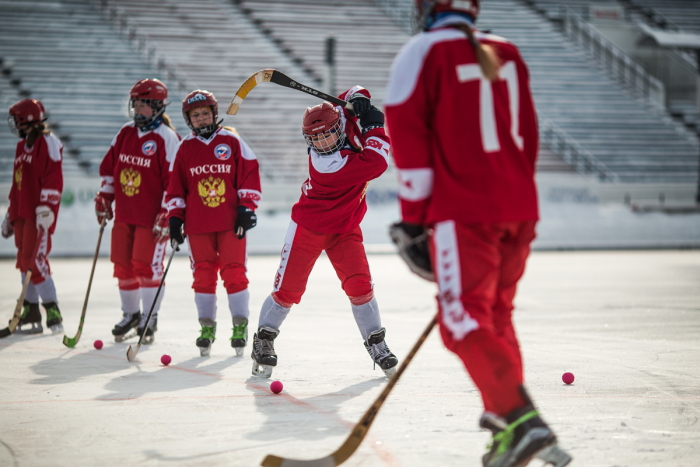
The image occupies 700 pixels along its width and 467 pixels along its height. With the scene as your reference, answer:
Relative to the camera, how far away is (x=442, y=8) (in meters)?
2.78

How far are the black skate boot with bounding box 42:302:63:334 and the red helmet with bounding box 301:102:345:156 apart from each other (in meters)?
3.18

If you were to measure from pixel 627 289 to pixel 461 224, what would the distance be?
24.8 ft

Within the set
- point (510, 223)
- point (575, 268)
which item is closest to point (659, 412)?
point (510, 223)

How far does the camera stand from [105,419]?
3.71 meters

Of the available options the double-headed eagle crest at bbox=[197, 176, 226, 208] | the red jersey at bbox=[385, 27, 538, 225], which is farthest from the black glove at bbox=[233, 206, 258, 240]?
the red jersey at bbox=[385, 27, 538, 225]

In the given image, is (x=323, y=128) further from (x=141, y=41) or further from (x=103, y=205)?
(x=141, y=41)

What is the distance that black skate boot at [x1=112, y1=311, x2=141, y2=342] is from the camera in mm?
6255

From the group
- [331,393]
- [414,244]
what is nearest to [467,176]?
[414,244]

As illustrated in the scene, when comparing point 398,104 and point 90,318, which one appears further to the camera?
point 90,318

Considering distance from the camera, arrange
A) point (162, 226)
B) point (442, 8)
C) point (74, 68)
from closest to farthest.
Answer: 1. point (442, 8)
2. point (162, 226)
3. point (74, 68)

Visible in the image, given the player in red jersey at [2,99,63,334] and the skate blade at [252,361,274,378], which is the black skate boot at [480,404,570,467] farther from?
the player in red jersey at [2,99,63,334]

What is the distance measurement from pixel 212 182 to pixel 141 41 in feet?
63.0

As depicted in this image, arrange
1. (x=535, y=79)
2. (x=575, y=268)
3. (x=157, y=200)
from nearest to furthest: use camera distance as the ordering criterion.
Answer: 1. (x=157, y=200)
2. (x=575, y=268)
3. (x=535, y=79)

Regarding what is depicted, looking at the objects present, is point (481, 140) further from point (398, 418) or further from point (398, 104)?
point (398, 418)
